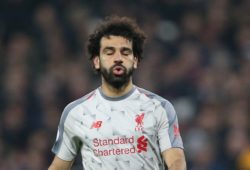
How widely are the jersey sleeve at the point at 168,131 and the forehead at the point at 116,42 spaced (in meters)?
0.56

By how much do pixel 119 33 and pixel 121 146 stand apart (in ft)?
2.84

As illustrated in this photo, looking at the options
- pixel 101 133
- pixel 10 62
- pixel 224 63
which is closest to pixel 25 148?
pixel 10 62

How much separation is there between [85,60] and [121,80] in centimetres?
706

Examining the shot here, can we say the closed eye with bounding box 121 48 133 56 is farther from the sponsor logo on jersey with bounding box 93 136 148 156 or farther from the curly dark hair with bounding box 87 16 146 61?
the sponsor logo on jersey with bounding box 93 136 148 156

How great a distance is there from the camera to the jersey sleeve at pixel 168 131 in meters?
7.44

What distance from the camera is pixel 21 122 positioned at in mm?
13078

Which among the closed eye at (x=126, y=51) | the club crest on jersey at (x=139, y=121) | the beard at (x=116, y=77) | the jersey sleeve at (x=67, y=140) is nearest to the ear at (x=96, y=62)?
the beard at (x=116, y=77)

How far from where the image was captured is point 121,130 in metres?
7.49

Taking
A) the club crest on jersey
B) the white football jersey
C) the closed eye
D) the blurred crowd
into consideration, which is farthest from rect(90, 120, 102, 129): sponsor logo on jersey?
the blurred crowd

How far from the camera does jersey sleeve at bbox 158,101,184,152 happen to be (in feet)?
24.4

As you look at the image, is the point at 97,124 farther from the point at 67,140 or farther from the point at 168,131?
the point at 168,131

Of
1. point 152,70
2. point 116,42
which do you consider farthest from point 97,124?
point 152,70

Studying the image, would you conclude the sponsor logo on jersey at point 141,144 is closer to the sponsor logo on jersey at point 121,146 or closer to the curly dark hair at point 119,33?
the sponsor logo on jersey at point 121,146

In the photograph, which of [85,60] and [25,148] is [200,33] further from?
[25,148]
